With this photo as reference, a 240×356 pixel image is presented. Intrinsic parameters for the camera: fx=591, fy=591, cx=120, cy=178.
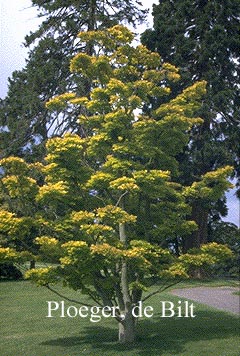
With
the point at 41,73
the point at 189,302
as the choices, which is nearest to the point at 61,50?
the point at 41,73

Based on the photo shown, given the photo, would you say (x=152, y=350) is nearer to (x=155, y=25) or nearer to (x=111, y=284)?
(x=111, y=284)

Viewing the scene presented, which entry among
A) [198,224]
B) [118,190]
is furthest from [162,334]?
[198,224]

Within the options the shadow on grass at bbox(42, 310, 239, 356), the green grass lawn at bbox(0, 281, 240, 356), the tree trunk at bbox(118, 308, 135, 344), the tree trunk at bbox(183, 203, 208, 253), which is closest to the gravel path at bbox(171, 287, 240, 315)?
the green grass lawn at bbox(0, 281, 240, 356)

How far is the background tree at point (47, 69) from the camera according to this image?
827 inches

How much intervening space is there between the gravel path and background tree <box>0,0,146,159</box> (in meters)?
6.76

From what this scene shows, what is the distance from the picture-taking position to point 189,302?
16.2m

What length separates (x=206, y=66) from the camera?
23375 millimetres

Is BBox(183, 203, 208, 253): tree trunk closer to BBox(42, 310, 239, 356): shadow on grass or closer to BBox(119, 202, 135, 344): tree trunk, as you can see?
BBox(42, 310, 239, 356): shadow on grass

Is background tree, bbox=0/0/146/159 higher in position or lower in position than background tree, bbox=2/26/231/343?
higher

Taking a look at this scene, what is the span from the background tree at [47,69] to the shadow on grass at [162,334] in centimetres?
938

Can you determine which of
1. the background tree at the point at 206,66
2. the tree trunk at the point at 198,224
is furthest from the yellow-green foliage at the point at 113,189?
the tree trunk at the point at 198,224

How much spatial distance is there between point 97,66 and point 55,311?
265 inches

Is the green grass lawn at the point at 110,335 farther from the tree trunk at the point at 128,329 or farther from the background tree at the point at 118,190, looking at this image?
the background tree at the point at 118,190

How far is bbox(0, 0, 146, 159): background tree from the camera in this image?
827 inches
